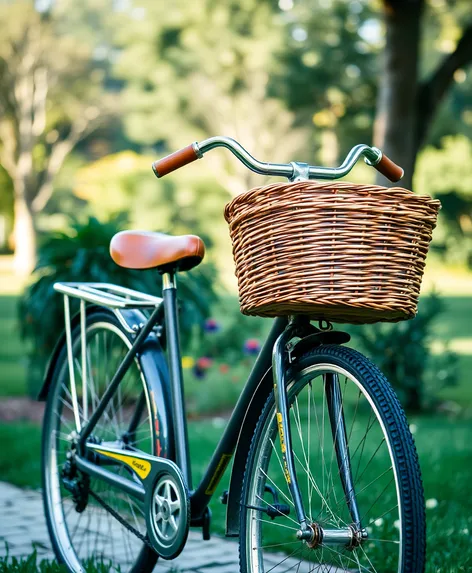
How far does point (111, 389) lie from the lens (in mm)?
3051

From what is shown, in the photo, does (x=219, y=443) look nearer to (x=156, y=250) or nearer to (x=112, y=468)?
(x=156, y=250)

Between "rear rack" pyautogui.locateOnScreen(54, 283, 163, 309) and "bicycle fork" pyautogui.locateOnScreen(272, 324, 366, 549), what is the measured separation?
678 mm

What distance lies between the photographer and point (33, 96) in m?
35.8

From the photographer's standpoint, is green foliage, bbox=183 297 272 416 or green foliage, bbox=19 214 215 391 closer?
green foliage, bbox=19 214 215 391

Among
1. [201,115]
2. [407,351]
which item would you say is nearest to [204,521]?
[407,351]

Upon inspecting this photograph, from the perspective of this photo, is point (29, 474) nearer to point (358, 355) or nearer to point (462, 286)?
point (358, 355)

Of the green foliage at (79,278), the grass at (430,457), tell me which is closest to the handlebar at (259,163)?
the grass at (430,457)

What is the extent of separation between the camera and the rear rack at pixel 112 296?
9.77 ft

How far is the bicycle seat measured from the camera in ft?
9.04

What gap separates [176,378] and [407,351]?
5355 millimetres

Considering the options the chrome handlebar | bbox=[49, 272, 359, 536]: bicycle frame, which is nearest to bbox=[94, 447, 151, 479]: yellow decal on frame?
bbox=[49, 272, 359, 536]: bicycle frame

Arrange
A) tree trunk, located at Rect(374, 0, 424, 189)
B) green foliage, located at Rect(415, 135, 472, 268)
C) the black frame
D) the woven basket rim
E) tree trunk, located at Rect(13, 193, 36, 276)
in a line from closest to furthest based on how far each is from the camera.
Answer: the woven basket rim → the black frame → tree trunk, located at Rect(374, 0, 424, 189) → green foliage, located at Rect(415, 135, 472, 268) → tree trunk, located at Rect(13, 193, 36, 276)

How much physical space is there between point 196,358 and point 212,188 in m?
29.7

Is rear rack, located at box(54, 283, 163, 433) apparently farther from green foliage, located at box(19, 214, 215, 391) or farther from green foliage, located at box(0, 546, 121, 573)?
green foliage, located at box(19, 214, 215, 391)
